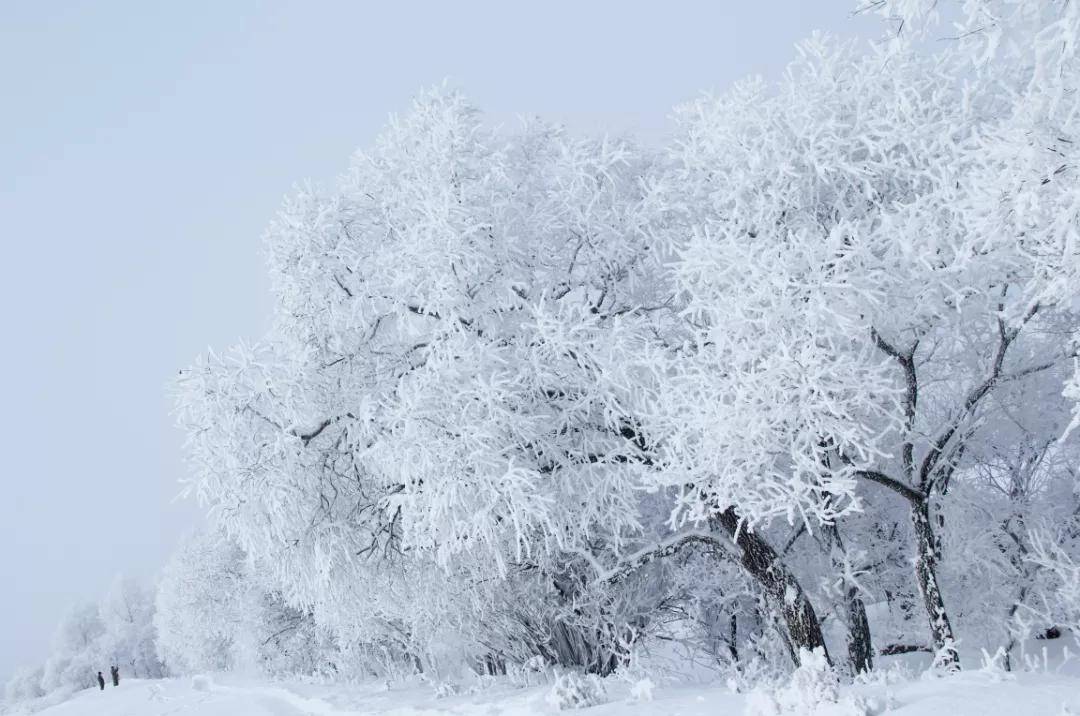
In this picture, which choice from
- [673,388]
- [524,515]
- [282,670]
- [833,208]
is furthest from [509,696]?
[282,670]

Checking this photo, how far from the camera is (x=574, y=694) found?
33.0ft

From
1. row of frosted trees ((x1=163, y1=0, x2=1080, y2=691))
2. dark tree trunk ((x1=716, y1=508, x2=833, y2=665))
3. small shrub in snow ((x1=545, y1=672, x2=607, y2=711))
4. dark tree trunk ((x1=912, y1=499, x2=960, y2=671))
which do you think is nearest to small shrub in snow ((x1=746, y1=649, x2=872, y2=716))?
row of frosted trees ((x1=163, y1=0, x2=1080, y2=691))

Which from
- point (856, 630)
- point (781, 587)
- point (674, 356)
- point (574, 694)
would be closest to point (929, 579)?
point (781, 587)

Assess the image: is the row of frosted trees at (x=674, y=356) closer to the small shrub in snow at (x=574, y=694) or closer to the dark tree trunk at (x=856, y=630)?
→ the dark tree trunk at (x=856, y=630)

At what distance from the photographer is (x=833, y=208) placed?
11930 mm

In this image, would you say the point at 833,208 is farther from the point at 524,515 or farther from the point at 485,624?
the point at 485,624

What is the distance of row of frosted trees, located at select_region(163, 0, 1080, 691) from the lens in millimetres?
9984

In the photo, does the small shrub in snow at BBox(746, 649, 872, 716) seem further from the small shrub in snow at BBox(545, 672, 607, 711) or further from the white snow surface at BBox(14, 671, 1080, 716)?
the small shrub in snow at BBox(545, 672, 607, 711)

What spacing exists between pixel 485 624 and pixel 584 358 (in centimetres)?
985

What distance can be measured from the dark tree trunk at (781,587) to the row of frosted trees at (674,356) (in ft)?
0.16

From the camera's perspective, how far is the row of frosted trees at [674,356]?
998cm

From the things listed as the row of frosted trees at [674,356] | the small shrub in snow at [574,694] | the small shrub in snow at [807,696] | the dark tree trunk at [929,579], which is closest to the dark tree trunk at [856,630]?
the row of frosted trees at [674,356]

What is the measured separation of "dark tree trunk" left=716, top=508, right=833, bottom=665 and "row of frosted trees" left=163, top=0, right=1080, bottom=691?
47mm

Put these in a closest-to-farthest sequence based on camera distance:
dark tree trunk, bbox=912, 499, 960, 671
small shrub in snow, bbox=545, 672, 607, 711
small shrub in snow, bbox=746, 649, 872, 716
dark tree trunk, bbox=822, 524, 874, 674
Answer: small shrub in snow, bbox=746, 649, 872, 716
small shrub in snow, bbox=545, 672, 607, 711
dark tree trunk, bbox=912, 499, 960, 671
dark tree trunk, bbox=822, 524, 874, 674
